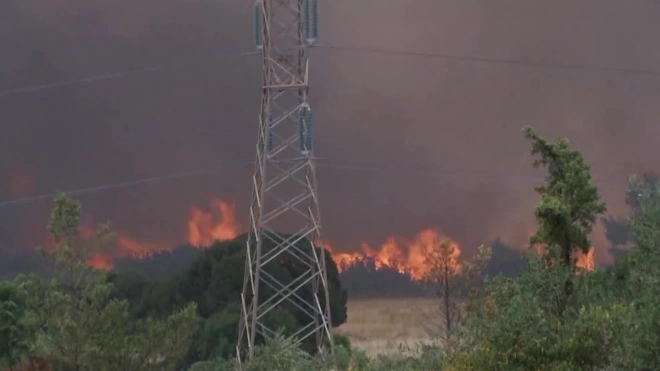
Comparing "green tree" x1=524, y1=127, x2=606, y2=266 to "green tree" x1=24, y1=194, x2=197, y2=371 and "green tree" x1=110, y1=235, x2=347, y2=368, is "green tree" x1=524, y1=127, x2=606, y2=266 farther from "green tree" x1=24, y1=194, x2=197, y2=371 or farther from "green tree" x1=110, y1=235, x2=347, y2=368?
"green tree" x1=110, y1=235, x2=347, y2=368

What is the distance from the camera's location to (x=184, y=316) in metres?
27.6

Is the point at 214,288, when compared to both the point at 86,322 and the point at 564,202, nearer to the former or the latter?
the point at 86,322

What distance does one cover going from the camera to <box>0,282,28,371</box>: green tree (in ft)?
116

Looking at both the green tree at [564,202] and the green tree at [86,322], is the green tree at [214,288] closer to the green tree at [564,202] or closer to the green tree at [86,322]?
the green tree at [86,322]

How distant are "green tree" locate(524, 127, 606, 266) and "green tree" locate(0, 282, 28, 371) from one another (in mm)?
20231

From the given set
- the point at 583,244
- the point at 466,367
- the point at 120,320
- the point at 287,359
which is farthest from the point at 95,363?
the point at 583,244

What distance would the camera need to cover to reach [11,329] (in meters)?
36.9

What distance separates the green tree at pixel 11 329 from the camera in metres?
35.5

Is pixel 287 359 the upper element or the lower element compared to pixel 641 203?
lower

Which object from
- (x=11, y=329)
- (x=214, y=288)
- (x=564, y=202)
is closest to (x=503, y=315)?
(x=564, y=202)

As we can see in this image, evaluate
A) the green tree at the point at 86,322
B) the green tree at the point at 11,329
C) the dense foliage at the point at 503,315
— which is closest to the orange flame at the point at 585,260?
the dense foliage at the point at 503,315

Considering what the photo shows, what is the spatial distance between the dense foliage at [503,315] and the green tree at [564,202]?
0.03m

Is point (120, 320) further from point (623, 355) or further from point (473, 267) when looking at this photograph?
point (623, 355)

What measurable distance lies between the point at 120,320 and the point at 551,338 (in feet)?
45.7
